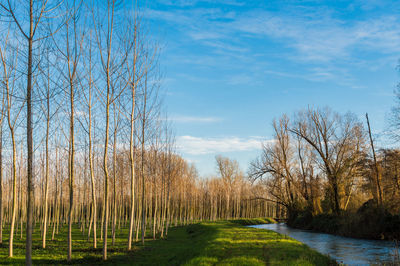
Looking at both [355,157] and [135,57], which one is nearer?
[135,57]

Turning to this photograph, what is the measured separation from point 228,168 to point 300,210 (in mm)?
40046

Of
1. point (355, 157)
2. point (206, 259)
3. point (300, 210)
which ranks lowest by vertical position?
point (300, 210)

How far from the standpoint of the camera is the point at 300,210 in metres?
44.0

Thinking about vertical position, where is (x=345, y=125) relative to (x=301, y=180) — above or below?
above

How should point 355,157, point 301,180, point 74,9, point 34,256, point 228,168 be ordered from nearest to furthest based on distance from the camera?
point 74,9
point 34,256
point 355,157
point 301,180
point 228,168

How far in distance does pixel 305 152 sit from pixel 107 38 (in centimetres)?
3630

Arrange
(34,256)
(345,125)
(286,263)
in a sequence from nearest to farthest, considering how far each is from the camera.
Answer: (286,263), (34,256), (345,125)

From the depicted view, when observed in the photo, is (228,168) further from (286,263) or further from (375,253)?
(286,263)

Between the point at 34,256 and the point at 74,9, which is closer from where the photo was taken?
the point at 74,9

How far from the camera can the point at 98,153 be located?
26906 mm

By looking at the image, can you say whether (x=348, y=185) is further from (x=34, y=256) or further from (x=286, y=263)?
(x=34, y=256)

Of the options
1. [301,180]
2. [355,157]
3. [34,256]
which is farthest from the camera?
[301,180]

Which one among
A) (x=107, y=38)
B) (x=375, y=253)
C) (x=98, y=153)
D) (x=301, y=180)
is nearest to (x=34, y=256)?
(x=107, y=38)

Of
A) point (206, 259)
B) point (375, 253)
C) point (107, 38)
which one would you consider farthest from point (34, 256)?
point (375, 253)
